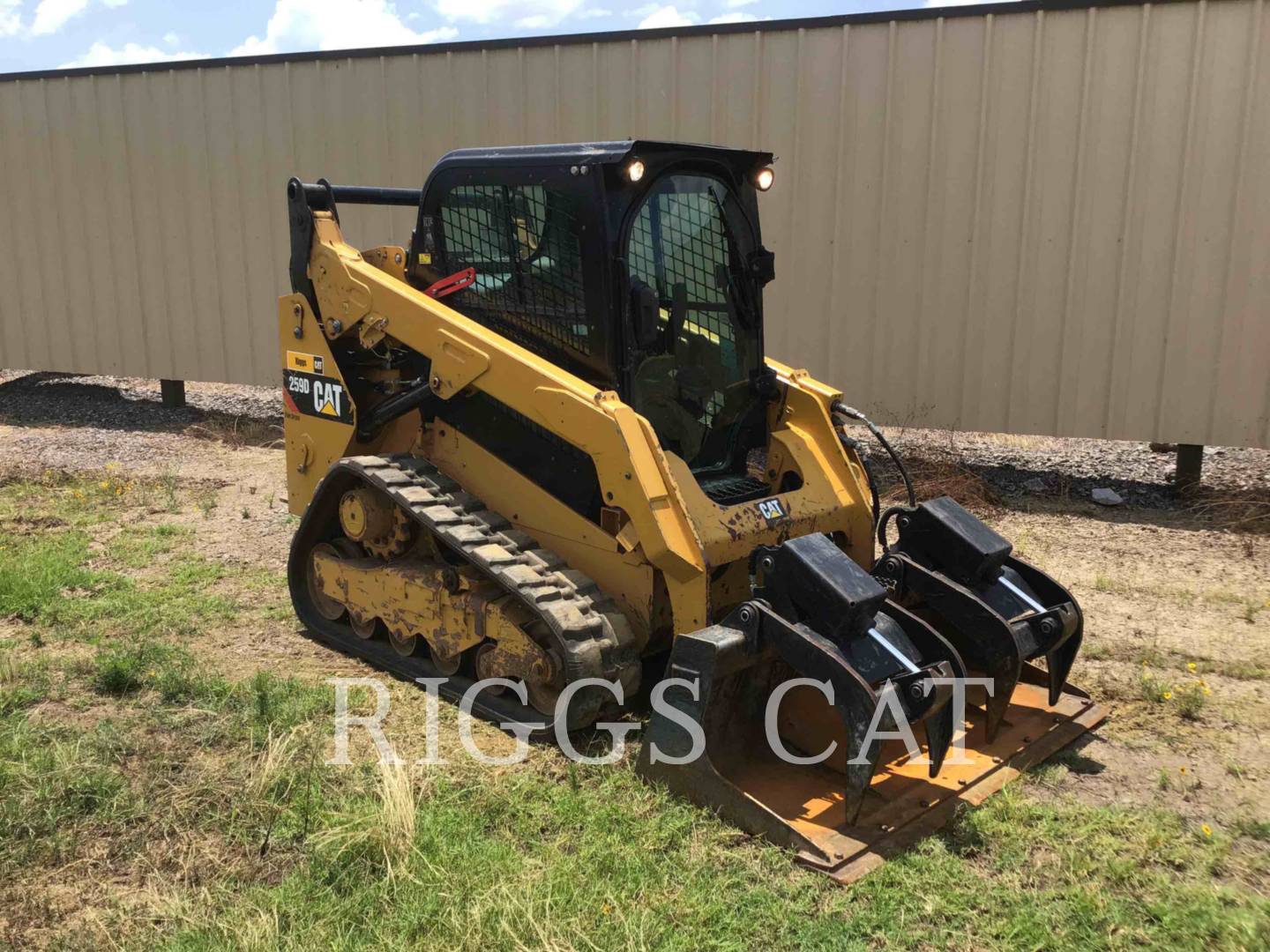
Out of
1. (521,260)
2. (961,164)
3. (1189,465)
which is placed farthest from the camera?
(961,164)

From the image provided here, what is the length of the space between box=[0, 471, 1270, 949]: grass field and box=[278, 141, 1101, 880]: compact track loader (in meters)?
0.22

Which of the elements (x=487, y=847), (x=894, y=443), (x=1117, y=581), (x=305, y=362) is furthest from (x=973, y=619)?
(x=894, y=443)

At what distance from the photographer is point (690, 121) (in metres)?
9.38

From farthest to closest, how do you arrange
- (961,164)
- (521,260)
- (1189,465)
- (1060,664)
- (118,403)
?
(118,403)
(961,164)
(1189,465)
(521,260)
(1060,664)

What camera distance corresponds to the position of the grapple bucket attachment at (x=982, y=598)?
4.01m

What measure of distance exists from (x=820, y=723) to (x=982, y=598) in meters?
0.86

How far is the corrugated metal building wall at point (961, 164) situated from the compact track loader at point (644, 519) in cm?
426

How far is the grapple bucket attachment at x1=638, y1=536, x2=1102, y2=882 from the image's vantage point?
3.39 meters

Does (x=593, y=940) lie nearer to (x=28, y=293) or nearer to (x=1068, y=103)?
(x=1068, y=103)

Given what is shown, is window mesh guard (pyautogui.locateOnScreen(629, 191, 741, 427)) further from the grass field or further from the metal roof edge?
the metal roof edge

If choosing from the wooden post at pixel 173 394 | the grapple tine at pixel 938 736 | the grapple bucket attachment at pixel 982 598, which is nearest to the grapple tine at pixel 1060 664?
the grapple bucket attachment at pixel 982 598

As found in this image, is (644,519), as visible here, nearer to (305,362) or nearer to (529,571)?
(529,571)

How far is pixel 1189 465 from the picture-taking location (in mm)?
8562

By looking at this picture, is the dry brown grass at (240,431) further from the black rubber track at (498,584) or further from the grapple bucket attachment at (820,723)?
the grapple bucket attachment at (820,723)
